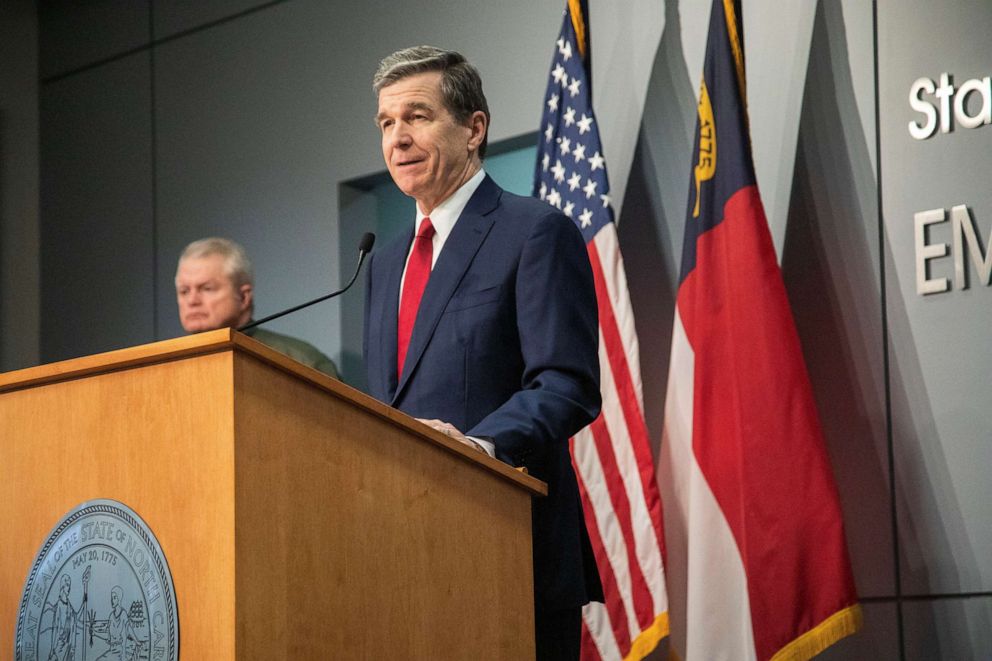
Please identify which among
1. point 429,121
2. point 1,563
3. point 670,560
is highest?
point 429,121

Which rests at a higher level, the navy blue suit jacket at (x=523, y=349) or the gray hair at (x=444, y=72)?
the gray hair at (x=444, y=72)

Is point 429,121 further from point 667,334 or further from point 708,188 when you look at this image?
point 667,334

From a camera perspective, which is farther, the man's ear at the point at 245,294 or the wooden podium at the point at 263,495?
the man's ear at the point at 245,294

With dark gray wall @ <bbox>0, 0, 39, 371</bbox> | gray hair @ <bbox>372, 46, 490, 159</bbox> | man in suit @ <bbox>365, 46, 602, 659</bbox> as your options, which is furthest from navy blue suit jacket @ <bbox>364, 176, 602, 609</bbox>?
dark gray wall @ <bbox>0, 0, 39, 371</bbox>

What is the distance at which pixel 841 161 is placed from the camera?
12.5ft

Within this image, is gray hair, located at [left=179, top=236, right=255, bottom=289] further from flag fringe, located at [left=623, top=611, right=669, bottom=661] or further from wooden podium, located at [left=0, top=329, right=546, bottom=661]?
wooden podium, located at [left=0, top=329, right=546, bottom=661]

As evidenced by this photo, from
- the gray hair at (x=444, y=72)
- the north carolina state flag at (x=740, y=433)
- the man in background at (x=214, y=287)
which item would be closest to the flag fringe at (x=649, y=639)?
the north carolina state flag at (x=740, y=433)

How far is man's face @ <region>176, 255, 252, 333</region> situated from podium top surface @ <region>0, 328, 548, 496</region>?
2806 millimetres

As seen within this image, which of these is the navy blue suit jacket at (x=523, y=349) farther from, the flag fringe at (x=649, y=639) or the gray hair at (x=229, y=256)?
the gray hair at (x=229, y=256)

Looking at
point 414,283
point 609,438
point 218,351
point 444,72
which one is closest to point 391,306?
point 414,283

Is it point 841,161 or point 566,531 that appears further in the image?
point 841,161

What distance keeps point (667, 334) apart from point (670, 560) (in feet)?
2.38

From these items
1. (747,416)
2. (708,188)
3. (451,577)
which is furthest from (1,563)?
(708,188)

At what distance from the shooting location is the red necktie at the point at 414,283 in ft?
7.80
